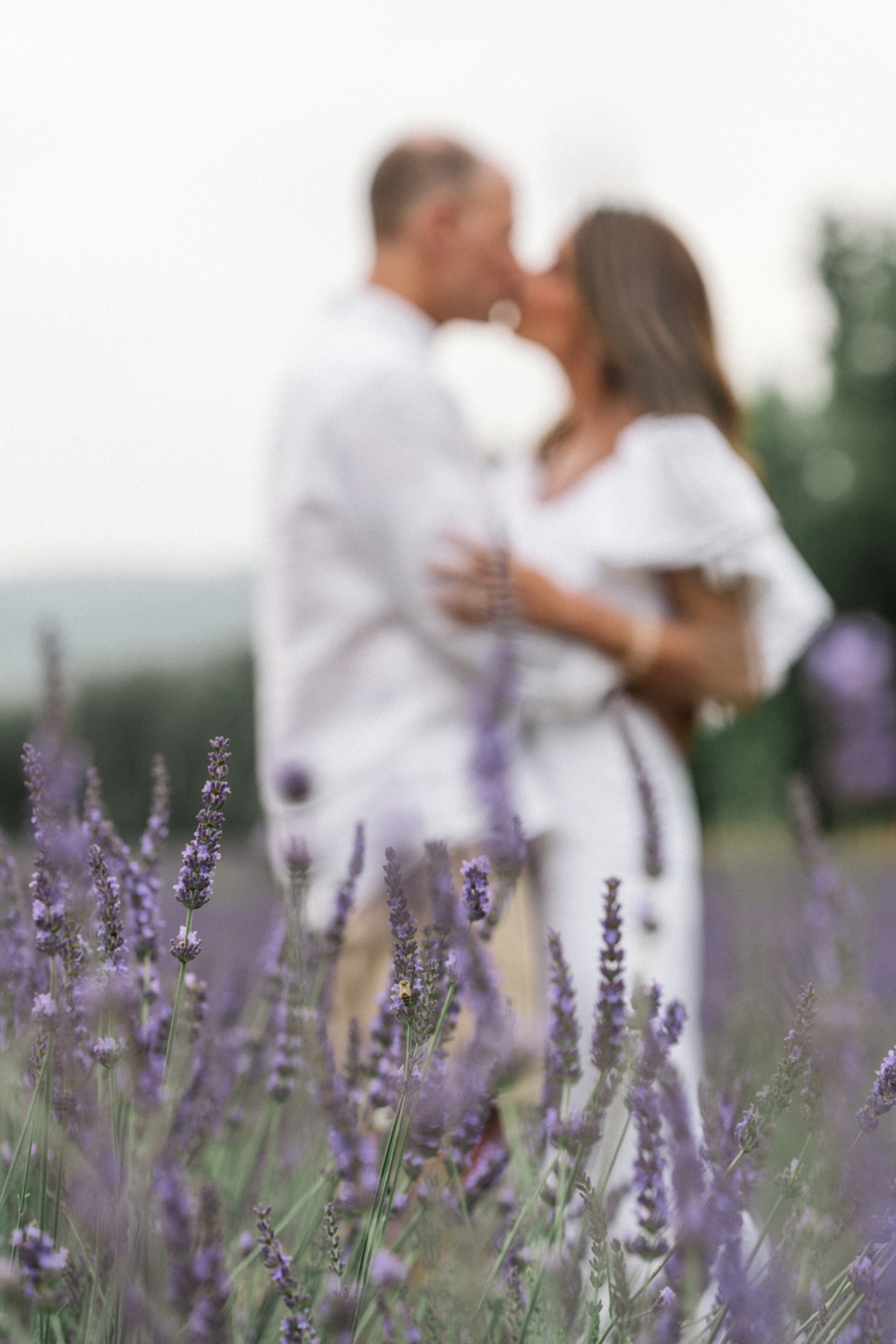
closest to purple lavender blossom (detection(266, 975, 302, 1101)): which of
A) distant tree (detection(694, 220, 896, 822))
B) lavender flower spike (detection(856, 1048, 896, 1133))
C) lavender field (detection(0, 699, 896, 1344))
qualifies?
lavender field (detection(0, 699, 896, 1344))

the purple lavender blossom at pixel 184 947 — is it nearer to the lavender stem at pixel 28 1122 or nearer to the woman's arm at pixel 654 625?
the lavender stem at pixel 28 1122

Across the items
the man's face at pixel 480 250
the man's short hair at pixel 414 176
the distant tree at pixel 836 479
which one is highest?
the man's short hair at pixel 414 176

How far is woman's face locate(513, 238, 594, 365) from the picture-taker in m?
2.37

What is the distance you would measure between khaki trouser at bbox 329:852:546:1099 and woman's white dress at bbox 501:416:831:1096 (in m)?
0.08

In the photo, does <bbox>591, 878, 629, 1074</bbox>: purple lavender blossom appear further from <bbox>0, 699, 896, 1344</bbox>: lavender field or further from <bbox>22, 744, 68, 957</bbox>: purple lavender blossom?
<bbox>22, 744, 68, 957</bbox>: purple lavender blossom

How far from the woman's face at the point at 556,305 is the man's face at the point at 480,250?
1.8 inches

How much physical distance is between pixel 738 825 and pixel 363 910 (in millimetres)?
9185

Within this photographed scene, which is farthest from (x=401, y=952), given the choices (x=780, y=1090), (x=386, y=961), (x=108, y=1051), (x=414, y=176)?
(x=414, y=176)

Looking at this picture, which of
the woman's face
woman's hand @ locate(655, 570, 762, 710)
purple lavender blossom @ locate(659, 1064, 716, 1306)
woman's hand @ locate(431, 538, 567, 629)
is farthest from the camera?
the woman's face

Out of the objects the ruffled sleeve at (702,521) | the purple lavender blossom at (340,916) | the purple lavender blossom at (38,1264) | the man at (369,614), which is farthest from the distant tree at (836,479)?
the purple lavender blossom at (38,1264)

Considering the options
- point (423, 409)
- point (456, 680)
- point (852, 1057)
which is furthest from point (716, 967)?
point (423, 409)

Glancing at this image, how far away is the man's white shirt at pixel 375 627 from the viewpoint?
1989 millimetres

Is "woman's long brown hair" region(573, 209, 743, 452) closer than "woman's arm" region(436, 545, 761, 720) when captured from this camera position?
No

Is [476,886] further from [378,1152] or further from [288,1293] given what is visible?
[378,1152]
